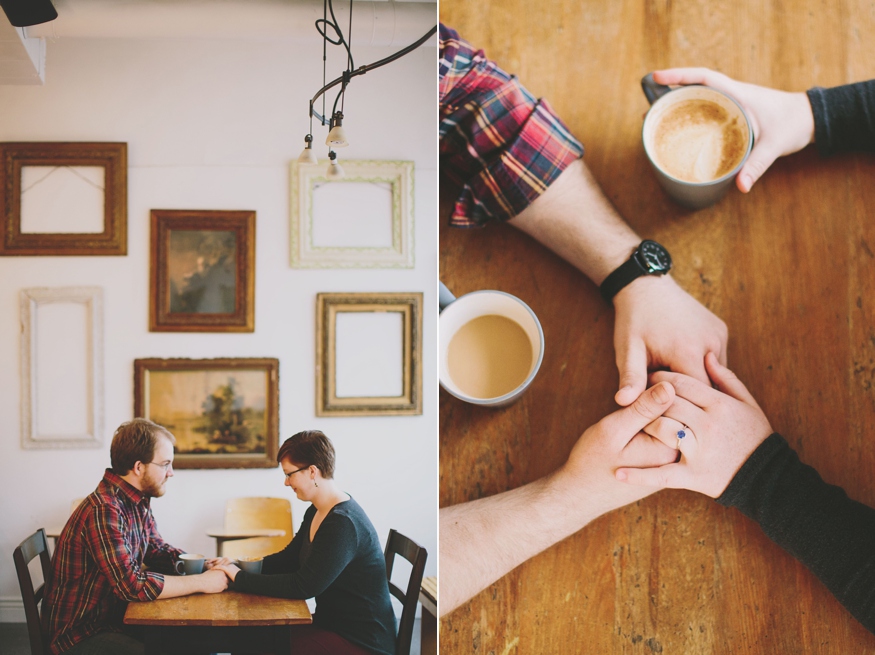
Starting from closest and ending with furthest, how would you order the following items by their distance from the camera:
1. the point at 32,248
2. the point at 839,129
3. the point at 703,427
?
the point at 32,248
the point at 703,427
the point at 839,129

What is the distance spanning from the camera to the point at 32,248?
673 mm

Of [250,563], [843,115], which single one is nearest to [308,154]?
[250,563]

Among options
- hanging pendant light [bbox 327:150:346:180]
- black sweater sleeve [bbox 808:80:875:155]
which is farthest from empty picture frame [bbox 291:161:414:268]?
black sweater sleeve [bbox 808:80:875:155]

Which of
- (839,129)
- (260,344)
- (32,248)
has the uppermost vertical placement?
(839,129)

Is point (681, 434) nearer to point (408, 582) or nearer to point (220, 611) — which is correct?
point (408, 582)

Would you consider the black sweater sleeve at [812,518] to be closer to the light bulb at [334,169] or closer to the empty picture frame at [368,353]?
the empty picture frame at [368,353]

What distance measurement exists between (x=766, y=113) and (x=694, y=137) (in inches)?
5.6

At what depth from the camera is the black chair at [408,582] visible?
722 mm

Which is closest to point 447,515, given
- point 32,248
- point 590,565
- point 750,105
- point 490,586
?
point 490,586

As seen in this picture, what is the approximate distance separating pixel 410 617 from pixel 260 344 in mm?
394

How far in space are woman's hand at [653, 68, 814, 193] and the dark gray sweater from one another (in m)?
0.78

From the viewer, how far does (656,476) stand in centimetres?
83

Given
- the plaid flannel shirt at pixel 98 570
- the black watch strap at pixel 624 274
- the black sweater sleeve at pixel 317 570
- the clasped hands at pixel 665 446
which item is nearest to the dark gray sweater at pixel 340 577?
the black sweater sleeve at pixel 317 570

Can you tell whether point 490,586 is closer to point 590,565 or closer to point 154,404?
point 590,565
